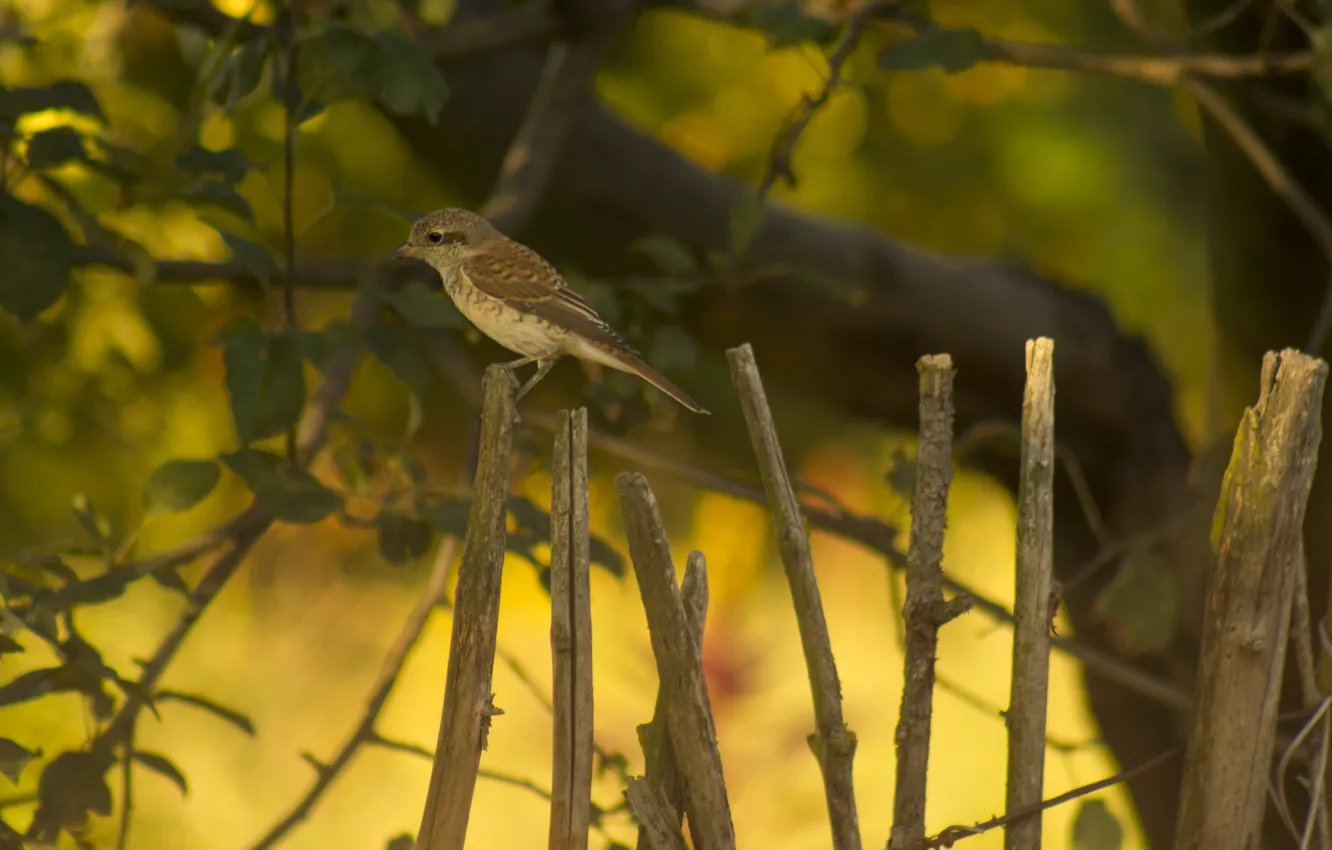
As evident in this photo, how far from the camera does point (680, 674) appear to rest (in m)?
1.40

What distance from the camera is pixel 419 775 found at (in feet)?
24.4

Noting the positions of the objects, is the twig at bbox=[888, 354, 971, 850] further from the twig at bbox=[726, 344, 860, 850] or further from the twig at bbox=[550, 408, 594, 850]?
the twig at bbox=[550, 408, 594, 850]

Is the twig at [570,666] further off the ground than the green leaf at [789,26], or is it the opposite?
the green leaf at [789,26]

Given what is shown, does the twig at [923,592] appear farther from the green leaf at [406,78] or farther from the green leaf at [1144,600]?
the green leaf at [1144,600]

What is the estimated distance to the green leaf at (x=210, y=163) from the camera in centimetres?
211

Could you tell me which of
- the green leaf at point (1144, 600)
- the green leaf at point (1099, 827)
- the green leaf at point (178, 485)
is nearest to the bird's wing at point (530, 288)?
the green leaf at point (178, 485)

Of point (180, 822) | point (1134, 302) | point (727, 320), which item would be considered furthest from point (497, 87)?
point (180, 822)

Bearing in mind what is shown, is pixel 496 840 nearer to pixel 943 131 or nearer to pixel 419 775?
pixel 419 775

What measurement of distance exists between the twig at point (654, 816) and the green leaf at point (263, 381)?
91 cm

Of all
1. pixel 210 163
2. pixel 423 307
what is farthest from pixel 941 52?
pixel 210 163

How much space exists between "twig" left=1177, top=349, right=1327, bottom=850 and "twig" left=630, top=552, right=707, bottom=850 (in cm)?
54

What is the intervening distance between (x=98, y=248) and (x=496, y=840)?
4515mm

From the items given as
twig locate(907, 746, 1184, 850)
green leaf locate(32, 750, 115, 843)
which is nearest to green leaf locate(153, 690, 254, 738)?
green leaf locate(32, 750, 115, 843)

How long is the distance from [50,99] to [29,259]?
0.81 ft
